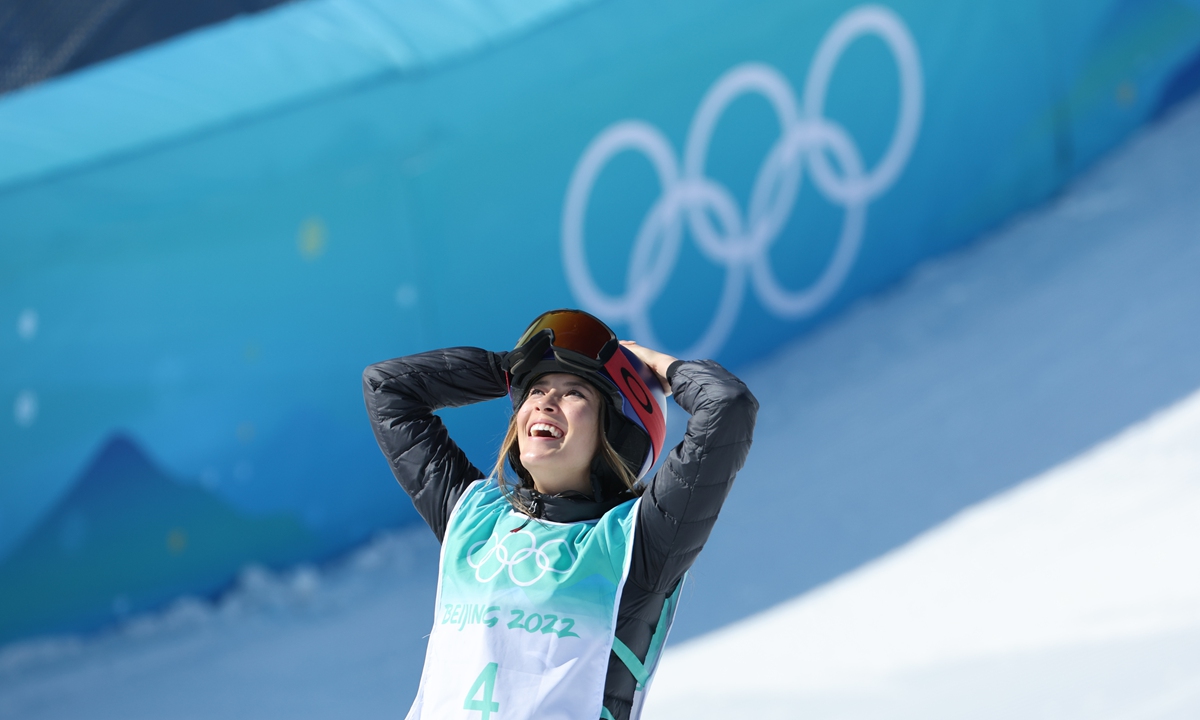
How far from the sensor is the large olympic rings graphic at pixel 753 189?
4238 mm

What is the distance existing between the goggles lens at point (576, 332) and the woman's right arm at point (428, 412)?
0.23 metres

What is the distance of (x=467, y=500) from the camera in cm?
206

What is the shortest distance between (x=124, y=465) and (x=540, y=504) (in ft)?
6.51

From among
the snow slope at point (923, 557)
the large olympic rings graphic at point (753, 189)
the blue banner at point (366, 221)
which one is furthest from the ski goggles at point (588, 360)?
the large olympic rings graphic at point (753, 189)

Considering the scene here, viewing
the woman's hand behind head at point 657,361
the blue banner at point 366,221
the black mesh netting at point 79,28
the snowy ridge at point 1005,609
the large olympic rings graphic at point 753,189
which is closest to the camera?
the woman's hand behind head at point 657,361

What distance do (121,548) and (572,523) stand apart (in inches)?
82.8

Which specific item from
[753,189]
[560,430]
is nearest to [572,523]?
[560,430]

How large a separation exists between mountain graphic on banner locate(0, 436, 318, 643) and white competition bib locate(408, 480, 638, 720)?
193cm

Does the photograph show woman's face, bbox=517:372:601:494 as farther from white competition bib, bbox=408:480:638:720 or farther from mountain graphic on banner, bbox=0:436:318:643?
mountain graphic on banner, bbox=0:436:318:643

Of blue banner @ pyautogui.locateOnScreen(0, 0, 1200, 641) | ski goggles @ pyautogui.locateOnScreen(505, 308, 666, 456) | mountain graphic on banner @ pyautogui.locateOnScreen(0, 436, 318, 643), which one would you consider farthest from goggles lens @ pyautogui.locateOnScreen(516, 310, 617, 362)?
mountain graphic on banner @ pyautogui.locateOnScreen(0, 436, 318, 643)

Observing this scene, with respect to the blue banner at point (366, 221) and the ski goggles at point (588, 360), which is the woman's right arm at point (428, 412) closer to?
the ski goggles at point (588, 360)

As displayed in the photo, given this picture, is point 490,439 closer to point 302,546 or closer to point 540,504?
point 302,546

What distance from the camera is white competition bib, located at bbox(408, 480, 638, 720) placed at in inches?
71.1

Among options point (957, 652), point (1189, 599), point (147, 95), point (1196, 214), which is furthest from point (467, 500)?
point (1196, 214)
